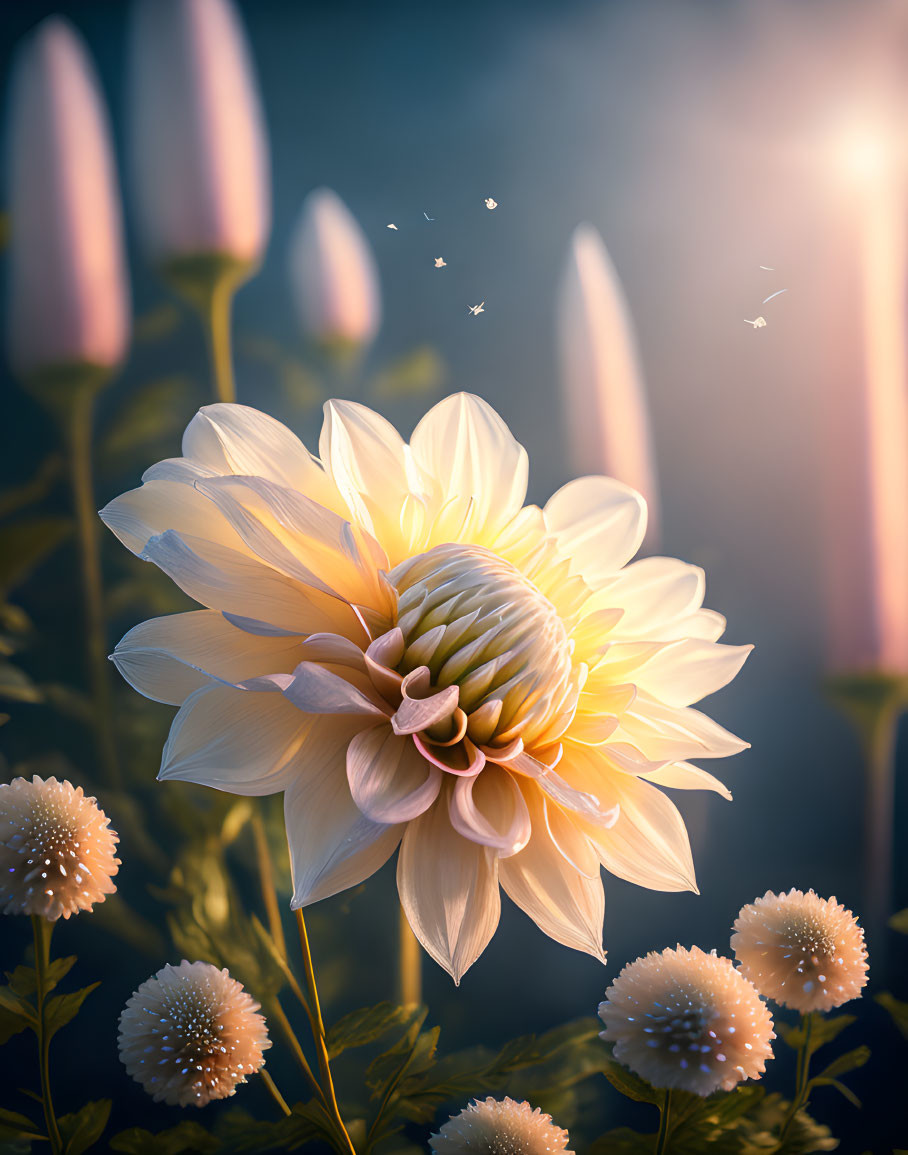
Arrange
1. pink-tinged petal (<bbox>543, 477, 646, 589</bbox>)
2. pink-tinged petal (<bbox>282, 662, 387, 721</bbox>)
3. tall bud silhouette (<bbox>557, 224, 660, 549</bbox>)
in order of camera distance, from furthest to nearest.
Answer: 1. tall bud silhouette (<bbox>557, 224, 660, 549</bbox>)
2. pink-tinged petal (<bbox>543, 477, 646, 589</bbox>)
3. pink-tinged petal (<bbox>282, 662, 387, 721</bbox>)

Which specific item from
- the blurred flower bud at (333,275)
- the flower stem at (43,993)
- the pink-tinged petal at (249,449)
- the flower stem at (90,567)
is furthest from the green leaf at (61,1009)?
the blurred flower bud at (333,275)

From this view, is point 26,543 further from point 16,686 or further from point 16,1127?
point 16,1127

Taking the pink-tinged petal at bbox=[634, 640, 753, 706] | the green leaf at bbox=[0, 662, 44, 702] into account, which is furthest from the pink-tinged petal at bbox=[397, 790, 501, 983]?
the green leaf at bbox=[0, 662, 44, 702]

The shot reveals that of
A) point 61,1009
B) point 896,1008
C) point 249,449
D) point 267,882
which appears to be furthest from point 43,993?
point 896,1008

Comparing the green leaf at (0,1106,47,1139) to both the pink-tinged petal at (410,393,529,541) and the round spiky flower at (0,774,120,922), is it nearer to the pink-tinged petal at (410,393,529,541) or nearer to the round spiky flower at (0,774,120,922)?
the round spiky flower at (0,774,120,922)

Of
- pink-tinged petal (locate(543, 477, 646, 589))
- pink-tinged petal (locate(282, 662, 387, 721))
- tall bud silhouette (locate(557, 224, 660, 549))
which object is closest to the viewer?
pink-tinged petal (locate(282, 662, 387, 721))

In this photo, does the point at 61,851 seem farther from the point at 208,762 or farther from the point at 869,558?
the point at 869,558

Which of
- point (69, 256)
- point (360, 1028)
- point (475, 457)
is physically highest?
point (69, 256)
